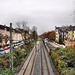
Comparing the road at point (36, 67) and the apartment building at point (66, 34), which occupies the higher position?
the apartment building at point (66, 34)

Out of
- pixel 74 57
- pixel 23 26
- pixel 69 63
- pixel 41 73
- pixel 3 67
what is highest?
pixel 23 26

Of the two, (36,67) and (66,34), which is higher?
(66,34)

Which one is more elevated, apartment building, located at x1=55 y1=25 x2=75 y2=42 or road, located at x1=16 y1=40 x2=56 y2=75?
apartment building, located at x1=55 y1=25 x2=75 y2=42

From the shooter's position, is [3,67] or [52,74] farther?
[3,67]

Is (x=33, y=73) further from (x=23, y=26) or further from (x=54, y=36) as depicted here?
(x=54, y=36)

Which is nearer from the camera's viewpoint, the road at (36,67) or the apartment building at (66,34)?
the road at (36,67)

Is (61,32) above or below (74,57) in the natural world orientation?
above

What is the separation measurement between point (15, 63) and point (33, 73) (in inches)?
141

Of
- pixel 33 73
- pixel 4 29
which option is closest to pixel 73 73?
pixel 33 73

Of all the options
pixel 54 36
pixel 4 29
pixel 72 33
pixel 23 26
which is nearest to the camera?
pixel 4 29

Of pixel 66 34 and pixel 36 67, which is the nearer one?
pixel 36 67

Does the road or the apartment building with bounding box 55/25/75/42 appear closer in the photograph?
the road

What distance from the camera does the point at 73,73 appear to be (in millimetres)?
5375

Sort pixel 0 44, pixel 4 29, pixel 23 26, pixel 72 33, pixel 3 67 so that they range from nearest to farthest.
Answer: pixel 3 67 < pixel 0 44 < pixel 4 29 < pixel 23 26 < pixel 72 33
